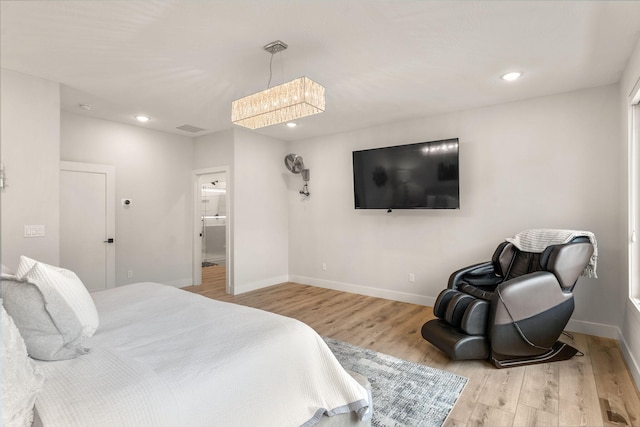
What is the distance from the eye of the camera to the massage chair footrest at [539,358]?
2.59 metres

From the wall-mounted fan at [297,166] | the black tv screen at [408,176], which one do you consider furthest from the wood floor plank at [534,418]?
the wall-mounted fan at [297,166]

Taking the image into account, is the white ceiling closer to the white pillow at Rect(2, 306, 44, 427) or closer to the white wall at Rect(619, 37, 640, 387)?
the white wall at Rect(619, 37, 640, 387)

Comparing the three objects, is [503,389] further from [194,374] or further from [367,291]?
[367,291]

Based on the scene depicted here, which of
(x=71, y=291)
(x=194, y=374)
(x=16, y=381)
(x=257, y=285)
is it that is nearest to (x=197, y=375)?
(x=194, y=374)

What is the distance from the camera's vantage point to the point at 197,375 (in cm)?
124

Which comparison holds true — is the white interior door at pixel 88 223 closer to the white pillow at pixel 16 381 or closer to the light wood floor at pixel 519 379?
the light wood floor at pixel 519 379

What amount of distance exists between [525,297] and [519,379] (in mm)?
621

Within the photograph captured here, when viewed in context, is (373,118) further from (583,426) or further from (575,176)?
(583,426)

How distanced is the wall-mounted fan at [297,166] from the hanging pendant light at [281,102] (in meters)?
2.66

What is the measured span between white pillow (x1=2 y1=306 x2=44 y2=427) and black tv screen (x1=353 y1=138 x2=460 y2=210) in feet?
12.8

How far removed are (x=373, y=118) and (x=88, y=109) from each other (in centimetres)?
368

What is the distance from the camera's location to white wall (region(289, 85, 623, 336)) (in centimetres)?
323

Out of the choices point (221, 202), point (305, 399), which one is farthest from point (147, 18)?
point (221, 202)

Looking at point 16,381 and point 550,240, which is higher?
point 550,240
